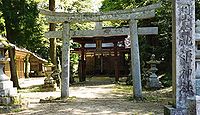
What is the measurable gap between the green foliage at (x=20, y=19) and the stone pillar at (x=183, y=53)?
13.8 m

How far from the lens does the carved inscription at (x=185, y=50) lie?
719cm

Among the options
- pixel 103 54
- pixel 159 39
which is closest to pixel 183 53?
pixel 159 39

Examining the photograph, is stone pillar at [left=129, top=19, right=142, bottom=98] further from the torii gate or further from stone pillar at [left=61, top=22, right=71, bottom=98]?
stone pillar at [left=61, top=22, right=71, bottom=98]

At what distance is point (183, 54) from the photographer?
23.8 ft

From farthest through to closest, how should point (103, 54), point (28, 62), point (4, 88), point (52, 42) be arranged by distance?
point (28, 62) < point (103, 54) < point (52, 42) < point (4, 88)

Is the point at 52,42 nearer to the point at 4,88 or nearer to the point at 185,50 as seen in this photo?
the point at 4,88

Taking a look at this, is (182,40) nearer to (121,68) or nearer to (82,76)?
(82,76)

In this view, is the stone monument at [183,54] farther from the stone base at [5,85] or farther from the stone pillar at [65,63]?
the stone pillar at [65,63]

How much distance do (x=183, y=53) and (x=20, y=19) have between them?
46.5ft

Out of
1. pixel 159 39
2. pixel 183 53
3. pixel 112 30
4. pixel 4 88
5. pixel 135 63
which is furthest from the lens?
pixel 159 39

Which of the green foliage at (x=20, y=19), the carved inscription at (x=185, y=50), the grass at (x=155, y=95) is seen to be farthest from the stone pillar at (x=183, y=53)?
the green foliage at (x=20, y=19)

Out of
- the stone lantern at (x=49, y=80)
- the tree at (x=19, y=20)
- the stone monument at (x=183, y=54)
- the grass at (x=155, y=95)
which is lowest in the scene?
the grass at (x=155, y=95)

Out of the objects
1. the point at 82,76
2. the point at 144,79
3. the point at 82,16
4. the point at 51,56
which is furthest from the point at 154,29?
the point at 82,76

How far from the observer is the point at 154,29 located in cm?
1359
